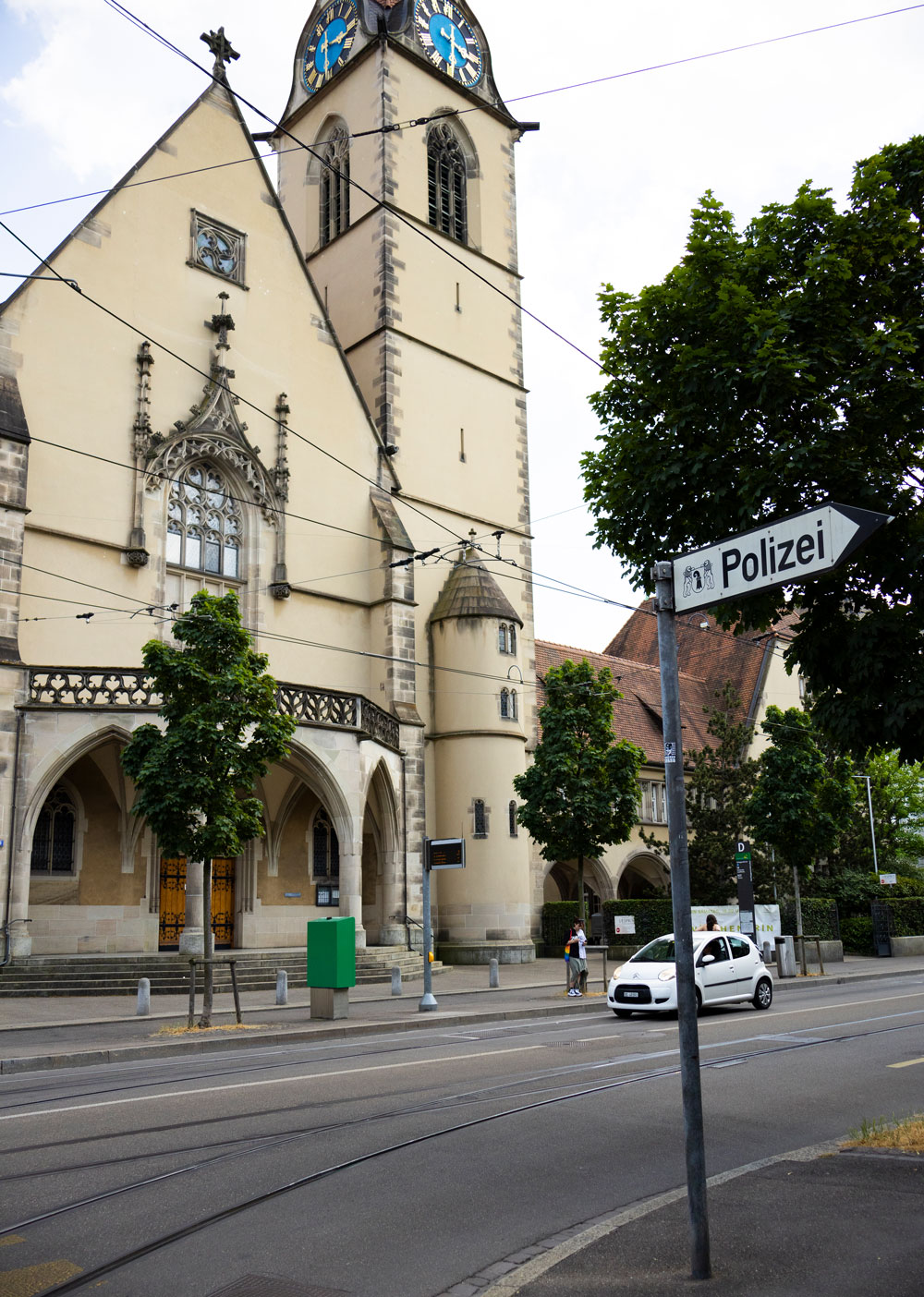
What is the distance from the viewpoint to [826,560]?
180 inches

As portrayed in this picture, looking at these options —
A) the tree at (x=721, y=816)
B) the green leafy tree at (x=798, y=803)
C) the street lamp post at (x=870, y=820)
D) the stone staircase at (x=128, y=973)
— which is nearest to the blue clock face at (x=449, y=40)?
the tree at (x=721, y=816)

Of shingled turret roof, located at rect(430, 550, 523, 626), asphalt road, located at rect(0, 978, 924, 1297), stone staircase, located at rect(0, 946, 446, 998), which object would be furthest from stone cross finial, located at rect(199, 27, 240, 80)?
asphalt road, located at rect(0, 978, 924, 1297)

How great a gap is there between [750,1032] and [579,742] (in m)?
10.7

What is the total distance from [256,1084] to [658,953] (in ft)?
32.7

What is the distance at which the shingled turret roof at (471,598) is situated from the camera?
105ft

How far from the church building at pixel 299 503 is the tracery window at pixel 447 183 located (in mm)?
122

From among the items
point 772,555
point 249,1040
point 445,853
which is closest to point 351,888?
point 445,853

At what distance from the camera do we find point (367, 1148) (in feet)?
24.8

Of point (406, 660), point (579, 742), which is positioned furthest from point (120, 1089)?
point (406, 660)

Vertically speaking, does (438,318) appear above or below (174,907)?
above

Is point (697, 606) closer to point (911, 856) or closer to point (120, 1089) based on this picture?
point (120, 1089)

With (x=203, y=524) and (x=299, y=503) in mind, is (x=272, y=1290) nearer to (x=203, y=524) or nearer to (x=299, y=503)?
(x=203, y=524)

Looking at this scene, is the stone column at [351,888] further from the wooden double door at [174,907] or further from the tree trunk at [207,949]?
the tree trunk at [207,949]

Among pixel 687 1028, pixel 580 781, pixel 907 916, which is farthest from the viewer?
pixel 907 916
